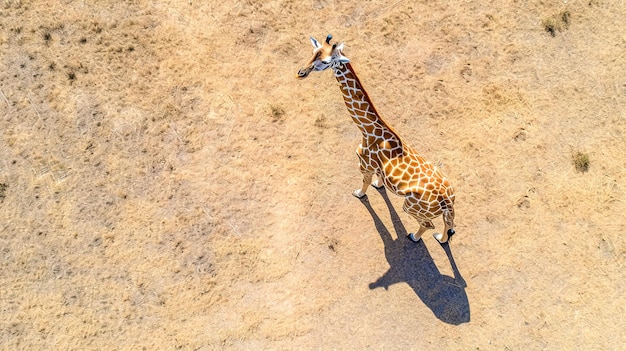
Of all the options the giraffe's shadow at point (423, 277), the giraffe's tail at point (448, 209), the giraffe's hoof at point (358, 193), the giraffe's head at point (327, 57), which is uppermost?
the giraffe's head at point (327, 57)

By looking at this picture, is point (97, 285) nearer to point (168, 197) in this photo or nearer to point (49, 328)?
point (49, 328)

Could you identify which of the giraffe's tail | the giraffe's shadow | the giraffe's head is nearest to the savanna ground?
the giraffe's shadow

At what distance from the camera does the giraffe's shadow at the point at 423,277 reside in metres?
10.5

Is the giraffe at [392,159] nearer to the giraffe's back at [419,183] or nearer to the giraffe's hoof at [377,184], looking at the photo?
the giraffe's back at [419,183]

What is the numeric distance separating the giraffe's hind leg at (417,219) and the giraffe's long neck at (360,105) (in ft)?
4.36

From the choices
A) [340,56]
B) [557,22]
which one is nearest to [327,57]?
[340,56]

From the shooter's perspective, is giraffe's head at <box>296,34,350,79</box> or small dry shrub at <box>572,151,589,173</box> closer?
giraffe's head at <box>296,34,350,79</box>

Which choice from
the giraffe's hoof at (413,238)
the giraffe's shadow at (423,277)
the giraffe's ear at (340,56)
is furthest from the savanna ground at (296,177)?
the giraffe's ear at (340,56)

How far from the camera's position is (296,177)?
11719mm

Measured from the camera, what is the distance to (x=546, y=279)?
10.7 m

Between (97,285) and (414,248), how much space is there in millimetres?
7411

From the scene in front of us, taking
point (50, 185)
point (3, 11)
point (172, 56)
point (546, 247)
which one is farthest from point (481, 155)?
point (3, 11)

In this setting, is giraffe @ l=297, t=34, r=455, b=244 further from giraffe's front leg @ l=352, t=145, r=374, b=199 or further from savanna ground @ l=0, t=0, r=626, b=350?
savanna ground @ l=0, t=0, r=626, b=350

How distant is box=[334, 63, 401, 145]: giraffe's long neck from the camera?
9023 mm
